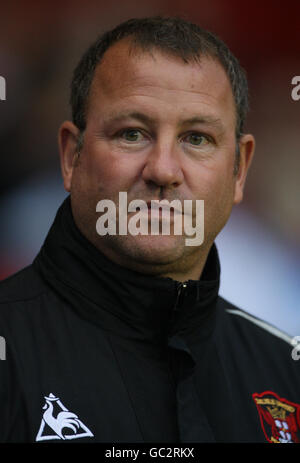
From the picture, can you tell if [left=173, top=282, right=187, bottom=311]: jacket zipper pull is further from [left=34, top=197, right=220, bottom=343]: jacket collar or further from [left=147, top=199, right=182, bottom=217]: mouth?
[left=147, top=199, right=182, bottom=217]: mouth

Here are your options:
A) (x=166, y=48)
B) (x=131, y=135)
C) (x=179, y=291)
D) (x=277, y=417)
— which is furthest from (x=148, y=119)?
(x=277, y=417)

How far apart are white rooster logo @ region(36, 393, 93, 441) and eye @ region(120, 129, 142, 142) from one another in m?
0.66

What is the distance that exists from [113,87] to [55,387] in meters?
0.77

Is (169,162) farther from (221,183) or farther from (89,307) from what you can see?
(89,307)

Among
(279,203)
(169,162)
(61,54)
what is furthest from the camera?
(279,203)

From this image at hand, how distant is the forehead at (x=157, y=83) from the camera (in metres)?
1.71

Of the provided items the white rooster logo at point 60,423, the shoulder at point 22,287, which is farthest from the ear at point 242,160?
the white rooster logo at point 60,423

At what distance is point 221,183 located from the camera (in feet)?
5.91

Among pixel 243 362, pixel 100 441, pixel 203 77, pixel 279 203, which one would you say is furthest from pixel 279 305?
pixel 100 441

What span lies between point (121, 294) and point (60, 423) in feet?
1.10

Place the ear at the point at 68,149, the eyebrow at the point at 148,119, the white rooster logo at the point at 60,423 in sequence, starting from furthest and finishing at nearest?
the ear at the point at 68,149 → the eyebrow at the point at 148,119 → the white rooster logo at the point at 60,423

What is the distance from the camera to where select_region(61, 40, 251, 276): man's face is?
1.66 m

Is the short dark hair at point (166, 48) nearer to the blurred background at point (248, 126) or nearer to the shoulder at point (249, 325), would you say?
the shoulder at point (249, 325)

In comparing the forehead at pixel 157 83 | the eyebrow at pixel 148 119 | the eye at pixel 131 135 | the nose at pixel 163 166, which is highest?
the forehead at pixel 157 83
